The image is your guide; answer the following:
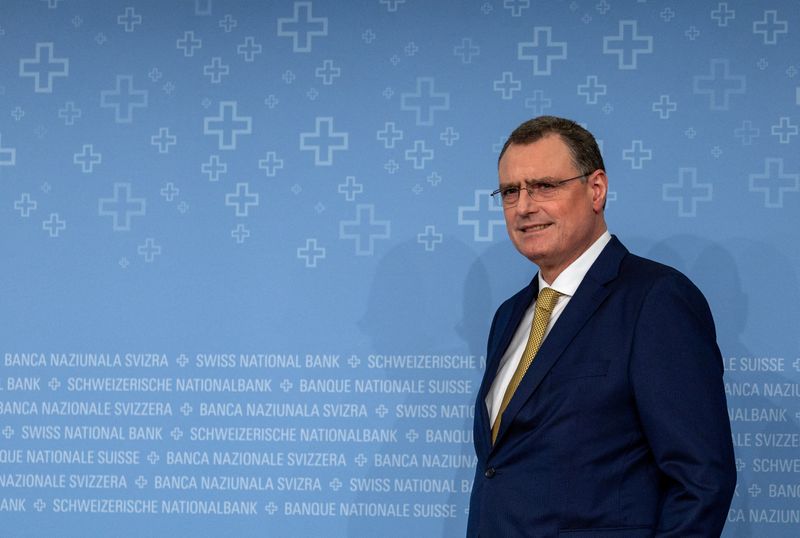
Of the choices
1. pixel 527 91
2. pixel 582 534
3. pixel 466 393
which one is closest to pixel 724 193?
pixel 527 91

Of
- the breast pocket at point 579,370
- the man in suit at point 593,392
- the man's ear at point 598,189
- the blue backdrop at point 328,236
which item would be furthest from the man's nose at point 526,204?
the blue backdrop at point 328,236

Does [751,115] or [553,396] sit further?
[751,115]

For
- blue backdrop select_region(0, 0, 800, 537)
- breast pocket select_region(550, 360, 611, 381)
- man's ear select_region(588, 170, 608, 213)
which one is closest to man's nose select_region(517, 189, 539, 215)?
man's ear select_region(588, 170, 608, 213)

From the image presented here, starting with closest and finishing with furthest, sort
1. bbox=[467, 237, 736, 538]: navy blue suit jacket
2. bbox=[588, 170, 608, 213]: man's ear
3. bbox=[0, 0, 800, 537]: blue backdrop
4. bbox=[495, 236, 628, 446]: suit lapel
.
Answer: bbox=[467, 237, 736, 538]: navy blue suit jacket, bbox=[495, 236, 628, 446]: suit lapel, bbox=[588, 170, 608, 213]: man's ear, bbox=[0, 0, 800, 537]: blue backdrop

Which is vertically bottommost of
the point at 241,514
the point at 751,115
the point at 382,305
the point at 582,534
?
the point at 241,514

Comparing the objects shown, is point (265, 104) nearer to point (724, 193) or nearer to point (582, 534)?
point (724, 193)

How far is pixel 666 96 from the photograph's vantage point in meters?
2.33

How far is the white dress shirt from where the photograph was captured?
176cm

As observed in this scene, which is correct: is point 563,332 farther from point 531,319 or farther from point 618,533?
point 618,533

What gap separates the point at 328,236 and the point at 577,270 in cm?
84

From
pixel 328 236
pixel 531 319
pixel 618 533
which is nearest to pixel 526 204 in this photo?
pixel 531 319

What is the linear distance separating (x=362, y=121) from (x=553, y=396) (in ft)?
3.54

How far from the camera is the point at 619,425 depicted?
1576mm

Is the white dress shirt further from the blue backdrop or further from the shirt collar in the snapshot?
the blue backdrop
